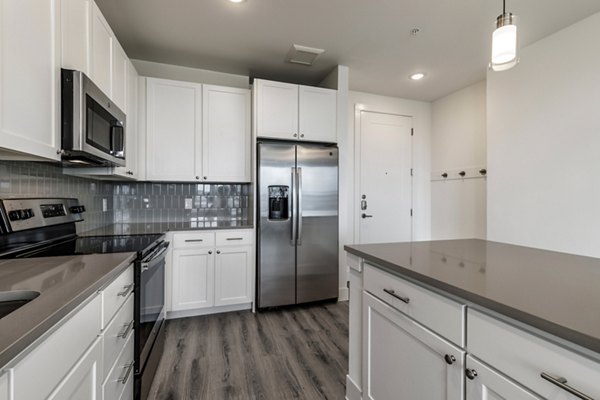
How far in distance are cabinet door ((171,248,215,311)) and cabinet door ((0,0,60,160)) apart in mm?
1578

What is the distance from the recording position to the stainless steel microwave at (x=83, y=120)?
1.36 m

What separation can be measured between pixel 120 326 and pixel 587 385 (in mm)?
1624

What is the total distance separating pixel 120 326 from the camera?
51.9 inches

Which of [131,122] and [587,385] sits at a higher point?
[131,122]

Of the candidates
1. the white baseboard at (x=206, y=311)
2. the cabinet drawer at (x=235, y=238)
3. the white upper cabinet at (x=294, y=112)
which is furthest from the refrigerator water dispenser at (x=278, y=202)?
the white baseboard at (x=206, y=311)

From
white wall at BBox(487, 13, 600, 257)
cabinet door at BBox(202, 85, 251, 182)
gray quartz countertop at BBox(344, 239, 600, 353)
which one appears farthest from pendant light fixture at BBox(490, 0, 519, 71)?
cabinet door at BBox(202, 85, 251, 182)

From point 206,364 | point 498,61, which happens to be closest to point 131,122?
point 206,364

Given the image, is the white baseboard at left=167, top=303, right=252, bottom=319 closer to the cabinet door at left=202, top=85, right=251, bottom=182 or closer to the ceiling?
the cabinet door at left=202, top=85, right=251, bottom=182

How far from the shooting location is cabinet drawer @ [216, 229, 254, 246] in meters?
2.83

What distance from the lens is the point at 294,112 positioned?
10.1ft

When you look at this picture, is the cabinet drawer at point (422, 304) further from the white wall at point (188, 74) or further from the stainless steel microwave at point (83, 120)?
the white wall at point (188, 74)

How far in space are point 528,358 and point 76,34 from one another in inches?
91.3

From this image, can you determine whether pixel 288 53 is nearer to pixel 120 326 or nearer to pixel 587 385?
pixel 120 326

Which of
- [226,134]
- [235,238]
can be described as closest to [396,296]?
[235,238]
